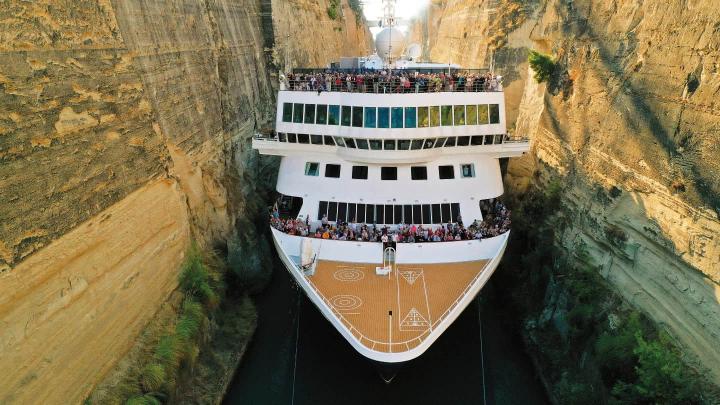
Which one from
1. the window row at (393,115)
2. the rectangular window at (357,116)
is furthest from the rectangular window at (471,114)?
the rectangular window at (357,116)

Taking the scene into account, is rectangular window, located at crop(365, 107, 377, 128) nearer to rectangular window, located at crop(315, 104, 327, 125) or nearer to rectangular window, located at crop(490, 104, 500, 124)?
rectangular window, located at crop(315, 104, 327, 125)

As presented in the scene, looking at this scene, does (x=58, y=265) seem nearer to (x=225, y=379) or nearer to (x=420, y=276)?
(x=225, y=379)

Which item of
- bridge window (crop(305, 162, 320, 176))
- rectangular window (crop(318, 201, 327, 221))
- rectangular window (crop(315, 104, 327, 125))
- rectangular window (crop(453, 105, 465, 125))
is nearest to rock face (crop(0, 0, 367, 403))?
bridge window (crop(305, 162, 320, 176))

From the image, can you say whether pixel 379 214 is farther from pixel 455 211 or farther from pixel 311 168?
pixel 311 168

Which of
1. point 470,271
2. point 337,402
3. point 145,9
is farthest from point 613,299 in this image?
point 145,9

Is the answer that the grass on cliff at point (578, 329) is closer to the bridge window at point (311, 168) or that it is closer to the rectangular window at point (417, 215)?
the rectangular window at point (417, 215)
